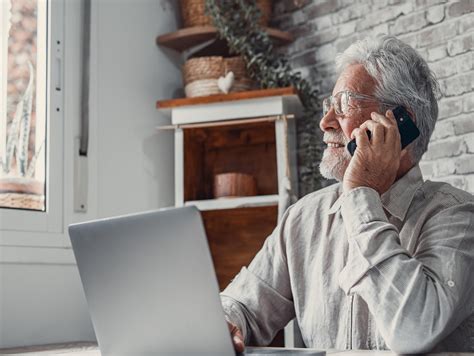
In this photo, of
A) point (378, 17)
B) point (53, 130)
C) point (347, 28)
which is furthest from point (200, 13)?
point (53, 130)

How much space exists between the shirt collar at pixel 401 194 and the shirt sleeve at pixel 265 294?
11.0 inches

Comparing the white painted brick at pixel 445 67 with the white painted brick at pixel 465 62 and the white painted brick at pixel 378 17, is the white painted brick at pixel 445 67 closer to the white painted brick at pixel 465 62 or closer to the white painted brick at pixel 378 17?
the white painted brick at pixel 465 62

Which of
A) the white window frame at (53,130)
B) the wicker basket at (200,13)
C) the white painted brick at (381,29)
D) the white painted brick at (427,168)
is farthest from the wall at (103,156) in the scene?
the white painted brick at (427,168)

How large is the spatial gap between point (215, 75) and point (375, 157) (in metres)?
1.29

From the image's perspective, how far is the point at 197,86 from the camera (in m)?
2.71

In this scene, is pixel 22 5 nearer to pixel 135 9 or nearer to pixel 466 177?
pixel 135 9

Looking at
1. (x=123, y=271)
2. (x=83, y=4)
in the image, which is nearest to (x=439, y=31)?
(x=83, y=4)

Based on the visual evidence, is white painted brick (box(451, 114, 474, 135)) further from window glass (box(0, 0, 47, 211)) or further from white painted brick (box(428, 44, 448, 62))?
window glass (box(0, 0, 47, 211))

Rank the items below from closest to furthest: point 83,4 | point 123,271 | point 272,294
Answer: point 123,271 < point 272,294 < point 83,4

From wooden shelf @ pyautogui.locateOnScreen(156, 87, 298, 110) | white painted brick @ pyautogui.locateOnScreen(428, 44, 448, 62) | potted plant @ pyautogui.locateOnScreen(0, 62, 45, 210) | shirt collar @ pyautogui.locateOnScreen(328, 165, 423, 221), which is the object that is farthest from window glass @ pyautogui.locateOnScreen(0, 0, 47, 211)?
white painted brick @ pyautogui.locateOnScreen(428, 44, 448, 62)

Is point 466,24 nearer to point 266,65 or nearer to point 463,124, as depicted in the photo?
point 463,124

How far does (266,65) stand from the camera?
269cm

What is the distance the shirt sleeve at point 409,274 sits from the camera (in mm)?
1256

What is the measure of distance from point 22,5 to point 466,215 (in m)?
1.76
